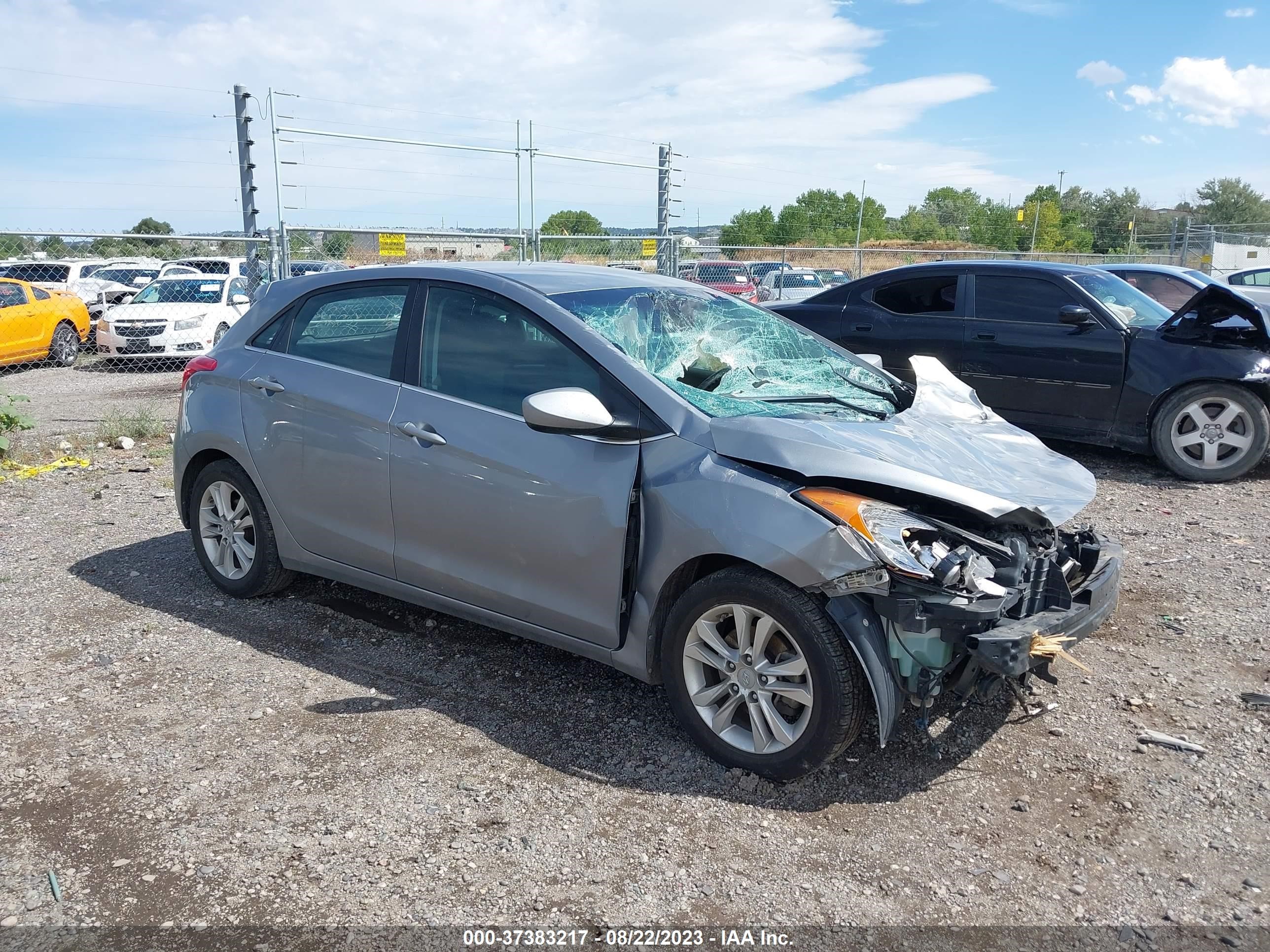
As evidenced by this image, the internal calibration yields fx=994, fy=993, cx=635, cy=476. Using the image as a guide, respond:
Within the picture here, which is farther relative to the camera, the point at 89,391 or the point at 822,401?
the point at 89,391

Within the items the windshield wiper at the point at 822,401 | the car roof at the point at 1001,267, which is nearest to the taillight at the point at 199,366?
the windshield wiper at the point at 822,401

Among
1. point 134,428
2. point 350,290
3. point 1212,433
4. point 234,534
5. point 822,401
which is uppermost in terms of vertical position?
point 350,290

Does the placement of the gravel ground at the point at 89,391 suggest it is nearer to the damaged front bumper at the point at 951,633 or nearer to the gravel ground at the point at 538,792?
the gravel ground at the point at 538,792

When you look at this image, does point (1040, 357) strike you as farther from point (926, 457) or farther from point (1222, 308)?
point (926, 457)

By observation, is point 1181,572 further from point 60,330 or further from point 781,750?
point 60,330

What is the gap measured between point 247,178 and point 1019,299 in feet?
27.6

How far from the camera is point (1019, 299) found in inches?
325

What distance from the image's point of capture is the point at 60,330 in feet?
50.3

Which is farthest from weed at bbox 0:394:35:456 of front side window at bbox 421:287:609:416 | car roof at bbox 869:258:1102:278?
car roof at bbox 869:258:1102:278

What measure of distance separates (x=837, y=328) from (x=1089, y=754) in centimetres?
600

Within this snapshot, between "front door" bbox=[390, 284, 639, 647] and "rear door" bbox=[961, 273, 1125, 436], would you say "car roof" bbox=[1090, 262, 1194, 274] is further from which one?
"front door" bbox=[390, 284, 639, 647]

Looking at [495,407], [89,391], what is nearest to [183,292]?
[89,391]

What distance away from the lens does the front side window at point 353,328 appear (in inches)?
169

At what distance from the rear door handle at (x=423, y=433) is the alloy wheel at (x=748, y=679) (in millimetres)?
1302
